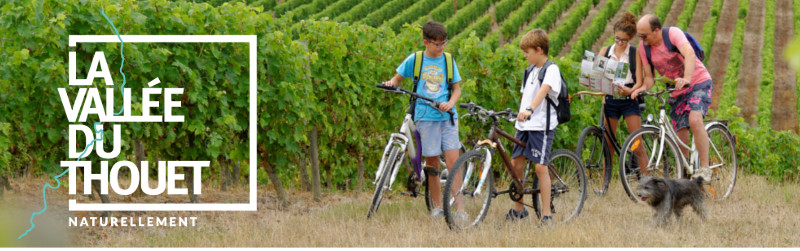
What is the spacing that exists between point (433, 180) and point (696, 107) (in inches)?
78.2

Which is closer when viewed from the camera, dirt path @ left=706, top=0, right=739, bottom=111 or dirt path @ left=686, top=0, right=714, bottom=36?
dirt path @ left=706, top=0, right=739, bottom=111

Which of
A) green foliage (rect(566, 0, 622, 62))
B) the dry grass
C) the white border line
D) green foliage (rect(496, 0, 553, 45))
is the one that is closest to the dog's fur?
the dry grass

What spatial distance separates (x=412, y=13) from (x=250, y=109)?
34350mm

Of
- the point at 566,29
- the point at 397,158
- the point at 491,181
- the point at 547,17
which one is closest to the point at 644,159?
the point at 491,181

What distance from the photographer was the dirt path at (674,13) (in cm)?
3997

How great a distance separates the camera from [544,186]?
4812 millimetres

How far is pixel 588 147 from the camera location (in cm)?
644

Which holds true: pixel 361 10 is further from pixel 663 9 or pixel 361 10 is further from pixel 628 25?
pixel 628 25

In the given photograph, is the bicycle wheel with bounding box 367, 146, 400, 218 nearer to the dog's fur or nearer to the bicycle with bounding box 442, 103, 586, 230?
the bicycle with bounding box 442, 103, 586, 230

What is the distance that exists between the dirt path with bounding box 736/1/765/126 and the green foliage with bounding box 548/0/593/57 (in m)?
7.29

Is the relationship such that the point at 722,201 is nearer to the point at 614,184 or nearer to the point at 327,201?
the point at 614,184

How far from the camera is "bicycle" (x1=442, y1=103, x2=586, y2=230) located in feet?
15.2

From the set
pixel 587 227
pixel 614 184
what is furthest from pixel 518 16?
pixel 587 227

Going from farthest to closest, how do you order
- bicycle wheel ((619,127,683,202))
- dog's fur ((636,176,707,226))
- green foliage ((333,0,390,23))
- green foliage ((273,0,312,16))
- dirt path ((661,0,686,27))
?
green foliage ((273,0,312,16)) < dirt path ((661,0,686,27)) < green foliage ((333,0,390,23)) < bicycle wheel ((619,127,683,202)) < dog's fur ((636,176,707,226))
